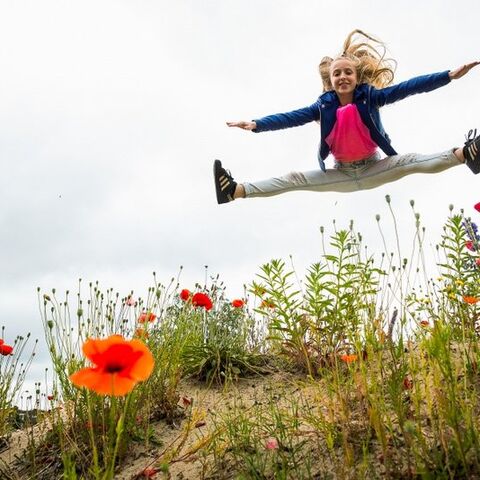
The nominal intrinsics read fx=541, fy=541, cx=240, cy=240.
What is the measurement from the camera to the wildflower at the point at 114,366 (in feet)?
5.22

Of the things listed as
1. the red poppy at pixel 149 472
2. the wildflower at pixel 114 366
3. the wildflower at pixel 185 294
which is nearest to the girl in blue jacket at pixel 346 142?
the wildflower at pixel 185 294

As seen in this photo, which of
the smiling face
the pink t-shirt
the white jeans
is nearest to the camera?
the white jeans

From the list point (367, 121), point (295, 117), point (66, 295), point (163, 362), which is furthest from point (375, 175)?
point (66, 295)

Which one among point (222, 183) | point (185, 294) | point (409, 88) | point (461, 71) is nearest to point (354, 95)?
point (409, 88)

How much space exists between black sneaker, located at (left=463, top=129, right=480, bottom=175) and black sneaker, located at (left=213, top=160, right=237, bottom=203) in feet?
6.27

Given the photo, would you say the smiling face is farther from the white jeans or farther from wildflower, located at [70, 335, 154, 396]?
wildflower, located at [70, 335, 154, 396]

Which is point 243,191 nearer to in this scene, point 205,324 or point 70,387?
point 205,324

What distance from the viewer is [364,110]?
470cm

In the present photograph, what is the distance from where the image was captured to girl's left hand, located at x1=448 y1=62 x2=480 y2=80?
414 centimetres

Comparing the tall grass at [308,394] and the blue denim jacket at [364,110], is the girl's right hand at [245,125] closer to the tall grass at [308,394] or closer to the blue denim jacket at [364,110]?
the blue denim jacket at [364,110]

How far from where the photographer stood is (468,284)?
366 cm

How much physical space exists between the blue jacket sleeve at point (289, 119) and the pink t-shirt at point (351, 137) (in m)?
0.29

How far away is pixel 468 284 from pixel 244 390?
1.83 metres

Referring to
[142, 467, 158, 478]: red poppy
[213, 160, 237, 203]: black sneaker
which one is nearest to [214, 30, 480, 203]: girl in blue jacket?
[213, 160, 237, 203]: black sneaker
